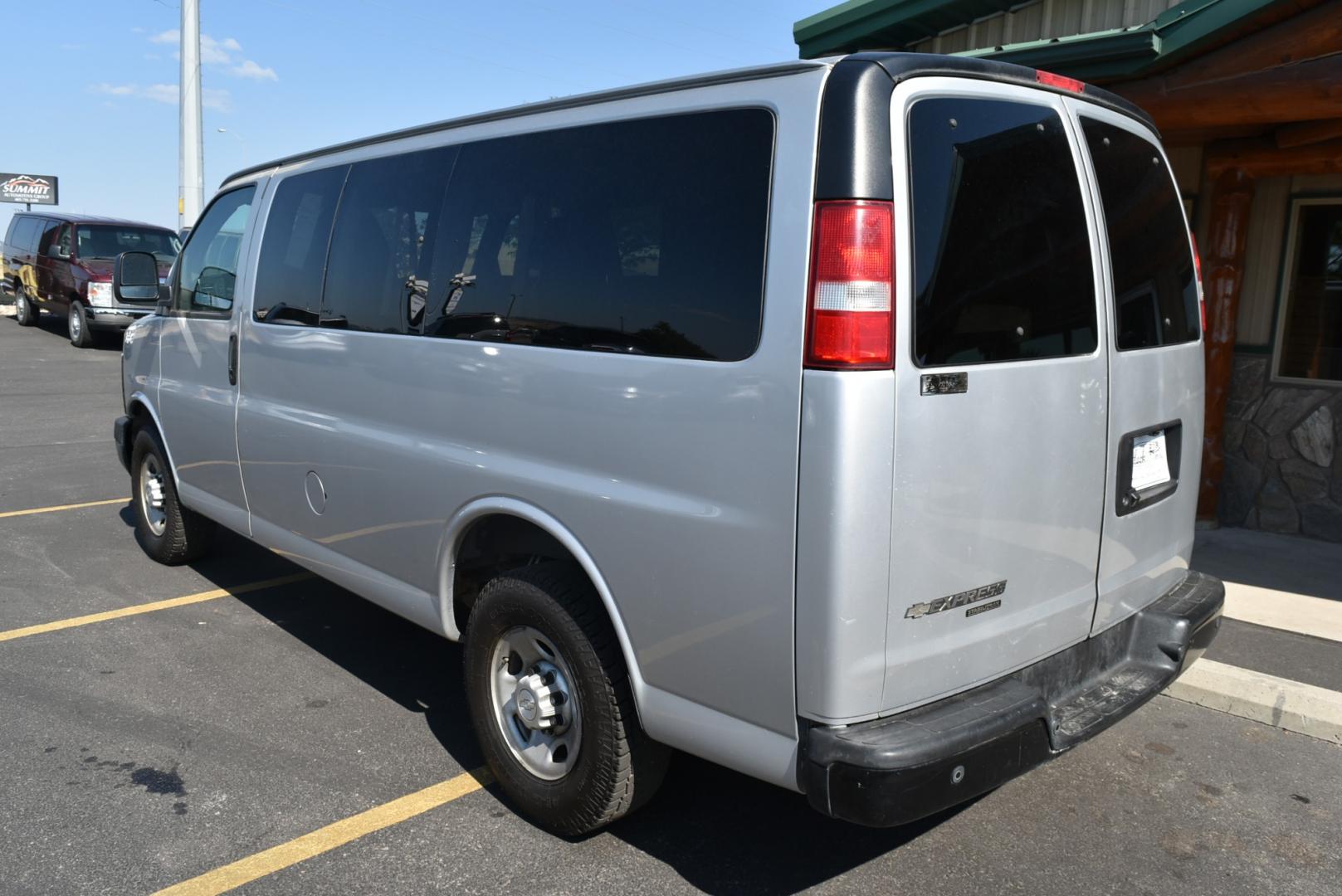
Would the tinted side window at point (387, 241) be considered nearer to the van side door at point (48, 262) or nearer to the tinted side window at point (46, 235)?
the van side door at point (48, 262)

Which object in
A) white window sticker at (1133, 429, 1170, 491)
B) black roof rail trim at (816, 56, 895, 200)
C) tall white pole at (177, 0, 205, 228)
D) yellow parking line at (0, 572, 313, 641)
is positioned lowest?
yellow parking line at (0, 572, 313, 641)

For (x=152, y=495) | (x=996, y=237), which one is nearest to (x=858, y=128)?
(x=996, y=237)

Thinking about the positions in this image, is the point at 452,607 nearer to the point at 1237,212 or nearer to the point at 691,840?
the point at 691,840

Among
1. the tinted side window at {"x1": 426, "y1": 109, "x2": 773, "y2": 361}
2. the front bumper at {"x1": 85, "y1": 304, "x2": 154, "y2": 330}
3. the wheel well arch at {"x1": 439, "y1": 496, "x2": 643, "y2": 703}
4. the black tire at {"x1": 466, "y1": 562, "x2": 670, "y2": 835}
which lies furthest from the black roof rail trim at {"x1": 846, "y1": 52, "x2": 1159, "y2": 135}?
the front bumper at {"x1": 85, "y1": 304, "x2": 154, "y2": 330}

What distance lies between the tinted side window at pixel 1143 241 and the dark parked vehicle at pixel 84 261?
50.5 ft

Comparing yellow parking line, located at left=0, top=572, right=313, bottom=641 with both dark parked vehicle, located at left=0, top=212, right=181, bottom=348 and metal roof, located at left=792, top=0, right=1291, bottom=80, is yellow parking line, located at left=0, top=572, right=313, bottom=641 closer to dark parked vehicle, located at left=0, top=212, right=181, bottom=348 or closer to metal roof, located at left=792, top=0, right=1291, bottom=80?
metal roof, located at left=792, top=0, right=1291, bottom=80

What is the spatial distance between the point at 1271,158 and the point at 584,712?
5.60 metres

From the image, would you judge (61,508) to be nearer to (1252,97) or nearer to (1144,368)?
(1144,368)

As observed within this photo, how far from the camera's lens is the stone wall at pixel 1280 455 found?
678 centimetres

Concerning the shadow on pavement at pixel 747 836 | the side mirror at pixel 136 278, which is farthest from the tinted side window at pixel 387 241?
the side mirror at pixel 136 278

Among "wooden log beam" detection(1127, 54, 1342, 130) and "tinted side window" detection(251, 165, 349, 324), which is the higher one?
"wooden log beam" detection(1127, 54, 1342, 130)

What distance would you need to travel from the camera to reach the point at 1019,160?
285 cm

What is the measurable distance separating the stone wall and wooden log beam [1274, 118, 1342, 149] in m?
1.52

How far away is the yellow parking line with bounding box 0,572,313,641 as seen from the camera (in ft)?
16.6
